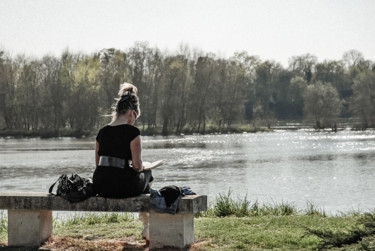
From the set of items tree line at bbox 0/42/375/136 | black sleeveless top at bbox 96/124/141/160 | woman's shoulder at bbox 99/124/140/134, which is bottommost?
black sleeveless top at bbox 96/124/141/160

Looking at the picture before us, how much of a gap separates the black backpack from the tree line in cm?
7349

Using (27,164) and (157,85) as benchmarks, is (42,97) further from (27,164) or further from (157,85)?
(27,164)

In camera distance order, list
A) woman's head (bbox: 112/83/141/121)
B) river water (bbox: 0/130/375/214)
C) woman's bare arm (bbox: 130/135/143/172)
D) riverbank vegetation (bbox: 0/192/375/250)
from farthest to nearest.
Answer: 1. river water (bbox: 0/130/375/214)
2. woman's head (bbox: 112/83/141/121)
3. woman's bare arm (bbox: 130/135/143/172)
4. riverbank vegetation (bbox: 0/192/375/250)

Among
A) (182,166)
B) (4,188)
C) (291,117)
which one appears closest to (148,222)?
(4,188)

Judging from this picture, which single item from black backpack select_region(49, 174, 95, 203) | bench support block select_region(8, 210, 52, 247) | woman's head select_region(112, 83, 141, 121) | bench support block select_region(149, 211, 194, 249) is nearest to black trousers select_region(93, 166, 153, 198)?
black backpack select_region(49, 174, 95, 203)

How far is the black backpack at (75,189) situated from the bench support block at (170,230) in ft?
2.71

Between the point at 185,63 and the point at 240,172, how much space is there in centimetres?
Result: 5632

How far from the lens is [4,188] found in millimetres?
24734

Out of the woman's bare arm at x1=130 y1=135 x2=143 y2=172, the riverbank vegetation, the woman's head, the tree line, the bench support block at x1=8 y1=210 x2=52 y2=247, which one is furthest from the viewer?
the tree line

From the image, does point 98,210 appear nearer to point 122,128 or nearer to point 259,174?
point 122,128

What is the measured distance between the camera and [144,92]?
8500 centimetres

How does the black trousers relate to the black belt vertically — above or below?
below

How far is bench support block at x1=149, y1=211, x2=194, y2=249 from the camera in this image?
707cm

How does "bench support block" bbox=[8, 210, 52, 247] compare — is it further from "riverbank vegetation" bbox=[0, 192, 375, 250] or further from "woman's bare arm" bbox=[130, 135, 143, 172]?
"woman's bare arm" bbox=[130, 135, 143, 172]
